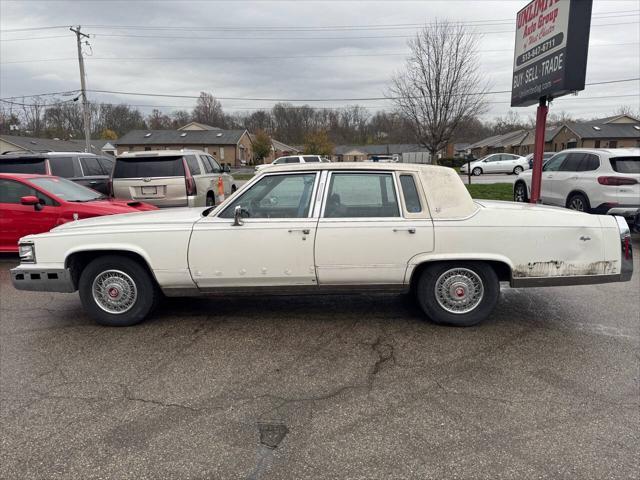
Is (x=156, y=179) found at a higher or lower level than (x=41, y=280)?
higher

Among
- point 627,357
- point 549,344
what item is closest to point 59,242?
point 549,344

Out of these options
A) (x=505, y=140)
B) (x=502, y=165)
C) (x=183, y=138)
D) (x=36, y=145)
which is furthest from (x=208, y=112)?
(x=502, y=165)

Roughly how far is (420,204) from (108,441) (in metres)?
3.16

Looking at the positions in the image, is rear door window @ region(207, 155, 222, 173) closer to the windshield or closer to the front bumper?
the windshield

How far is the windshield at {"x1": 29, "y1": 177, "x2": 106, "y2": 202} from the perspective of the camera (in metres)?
7.44

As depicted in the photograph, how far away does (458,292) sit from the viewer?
439cm

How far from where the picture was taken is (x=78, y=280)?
4570mm

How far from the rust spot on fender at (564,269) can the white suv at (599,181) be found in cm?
491

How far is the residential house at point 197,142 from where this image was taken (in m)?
65.9

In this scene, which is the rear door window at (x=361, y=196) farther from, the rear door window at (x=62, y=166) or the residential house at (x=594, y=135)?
the residential house at (x=594, y=135)

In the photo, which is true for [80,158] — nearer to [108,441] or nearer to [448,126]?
[108,441]

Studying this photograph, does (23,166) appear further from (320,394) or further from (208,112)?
(208,112)

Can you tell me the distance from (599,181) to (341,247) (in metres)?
7.56

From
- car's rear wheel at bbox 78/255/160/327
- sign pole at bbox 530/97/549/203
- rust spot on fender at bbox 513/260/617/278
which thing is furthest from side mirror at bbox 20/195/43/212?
sign pole at bbox 530/97/549/203
